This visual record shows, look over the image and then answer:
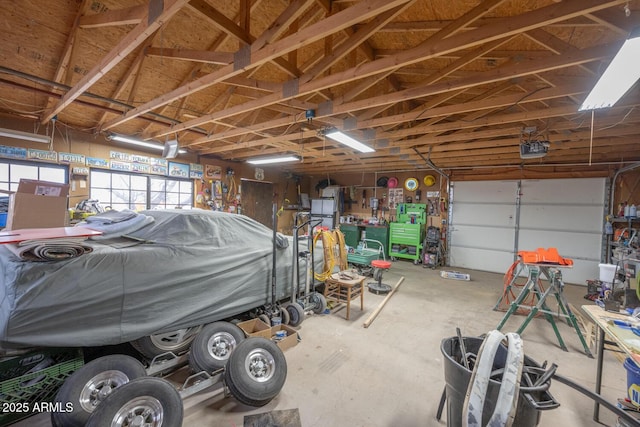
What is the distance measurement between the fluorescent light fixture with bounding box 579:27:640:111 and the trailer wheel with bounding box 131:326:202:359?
403 cm

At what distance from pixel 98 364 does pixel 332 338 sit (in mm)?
2153

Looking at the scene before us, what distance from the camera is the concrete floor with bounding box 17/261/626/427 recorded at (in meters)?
1.95

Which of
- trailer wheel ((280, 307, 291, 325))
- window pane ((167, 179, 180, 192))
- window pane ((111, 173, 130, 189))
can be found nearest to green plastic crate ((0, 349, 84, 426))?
trailer wheel ((280, 307, 291, 325))

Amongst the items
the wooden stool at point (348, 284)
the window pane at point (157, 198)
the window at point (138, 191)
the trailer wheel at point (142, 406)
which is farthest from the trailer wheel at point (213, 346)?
the window pane at point (157, 198)

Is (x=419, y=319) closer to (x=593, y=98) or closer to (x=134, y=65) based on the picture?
(x=593, y=98)

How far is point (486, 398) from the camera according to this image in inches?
46.7

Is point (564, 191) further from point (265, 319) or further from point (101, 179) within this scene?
point (101, 179)

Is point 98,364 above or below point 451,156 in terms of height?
below

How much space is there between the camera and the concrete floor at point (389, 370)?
1.95 meters

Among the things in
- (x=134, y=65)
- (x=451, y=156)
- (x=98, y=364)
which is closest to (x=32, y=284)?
(x=98, y=364)

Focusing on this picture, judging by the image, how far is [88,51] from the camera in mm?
3402

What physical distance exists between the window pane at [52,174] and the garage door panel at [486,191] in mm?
9196

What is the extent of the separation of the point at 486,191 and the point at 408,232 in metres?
2.36

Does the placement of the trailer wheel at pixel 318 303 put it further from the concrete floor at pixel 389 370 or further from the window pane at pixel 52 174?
the window pane at pixel 52 174
